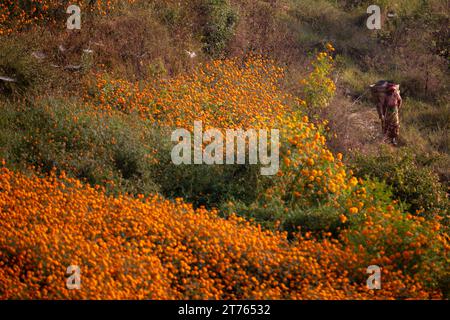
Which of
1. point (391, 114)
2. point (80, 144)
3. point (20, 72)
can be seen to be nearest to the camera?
point (80, 144)

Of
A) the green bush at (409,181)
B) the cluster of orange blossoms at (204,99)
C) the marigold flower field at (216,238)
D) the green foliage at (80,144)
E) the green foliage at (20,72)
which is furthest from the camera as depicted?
the green foliage at (20,72)

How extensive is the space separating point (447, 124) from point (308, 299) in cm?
671

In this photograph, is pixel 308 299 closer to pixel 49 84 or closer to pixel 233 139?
pixel 233 139

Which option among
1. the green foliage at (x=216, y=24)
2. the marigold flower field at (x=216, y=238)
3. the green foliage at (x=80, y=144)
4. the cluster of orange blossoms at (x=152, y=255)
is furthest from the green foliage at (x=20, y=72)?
the green foliage at (x=216, y=24)

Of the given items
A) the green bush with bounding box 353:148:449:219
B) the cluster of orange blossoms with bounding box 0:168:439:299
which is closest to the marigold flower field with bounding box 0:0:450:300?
the cluster of orange blossoms with bounding box 0:168:439:299

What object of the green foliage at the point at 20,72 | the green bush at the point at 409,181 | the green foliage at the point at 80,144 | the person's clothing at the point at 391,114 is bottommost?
the green bush at the point at 409,181

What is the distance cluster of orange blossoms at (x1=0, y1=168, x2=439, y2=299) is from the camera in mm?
5160

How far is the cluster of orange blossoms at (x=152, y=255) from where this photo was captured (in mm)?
5160

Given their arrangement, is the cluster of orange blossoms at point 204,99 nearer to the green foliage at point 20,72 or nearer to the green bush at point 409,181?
the green foliage at point 20,72

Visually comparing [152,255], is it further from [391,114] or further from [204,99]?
[391,114]

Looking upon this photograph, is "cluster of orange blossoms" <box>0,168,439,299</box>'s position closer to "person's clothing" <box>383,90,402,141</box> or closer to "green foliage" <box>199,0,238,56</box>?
"person's clothing" <box>383,90,402,141</box>

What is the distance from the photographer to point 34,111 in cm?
815

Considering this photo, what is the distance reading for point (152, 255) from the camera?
5633mm

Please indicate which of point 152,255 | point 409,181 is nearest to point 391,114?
point 409,181
